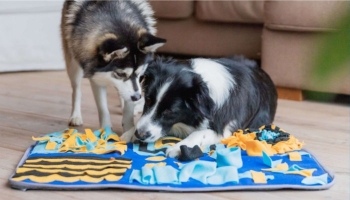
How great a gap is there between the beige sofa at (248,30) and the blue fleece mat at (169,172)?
38.9 inches

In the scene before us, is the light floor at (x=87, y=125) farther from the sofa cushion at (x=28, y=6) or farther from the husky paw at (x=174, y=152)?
the sofa cushion at (x=28, y=6)

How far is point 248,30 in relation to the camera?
3711 mm

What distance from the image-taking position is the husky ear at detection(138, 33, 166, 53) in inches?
80.2

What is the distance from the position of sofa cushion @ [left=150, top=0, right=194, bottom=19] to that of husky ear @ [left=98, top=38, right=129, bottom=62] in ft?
6.28

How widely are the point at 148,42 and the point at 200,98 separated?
A: 0.34 m

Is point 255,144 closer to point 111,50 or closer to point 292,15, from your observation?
point 111,50

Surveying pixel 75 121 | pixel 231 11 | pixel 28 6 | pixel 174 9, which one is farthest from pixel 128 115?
pixel 28 6

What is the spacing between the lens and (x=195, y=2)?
3873mm

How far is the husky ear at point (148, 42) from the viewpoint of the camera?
2.04 meters

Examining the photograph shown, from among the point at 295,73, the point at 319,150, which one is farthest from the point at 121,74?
the point at 295,73

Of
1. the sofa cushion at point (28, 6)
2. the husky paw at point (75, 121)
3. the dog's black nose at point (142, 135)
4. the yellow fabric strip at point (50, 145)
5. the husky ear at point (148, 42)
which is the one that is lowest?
the husky paw at point (75, 121)

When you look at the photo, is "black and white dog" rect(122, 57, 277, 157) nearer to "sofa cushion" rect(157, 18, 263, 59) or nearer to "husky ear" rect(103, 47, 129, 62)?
"husky ear" rect(103, 47, 129, 62)

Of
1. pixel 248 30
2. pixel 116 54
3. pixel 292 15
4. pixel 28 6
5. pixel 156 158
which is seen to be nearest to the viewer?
pixel 156 158

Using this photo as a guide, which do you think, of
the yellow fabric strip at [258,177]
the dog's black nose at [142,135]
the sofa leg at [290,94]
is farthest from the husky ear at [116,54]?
the sofa leg at [290,94]
